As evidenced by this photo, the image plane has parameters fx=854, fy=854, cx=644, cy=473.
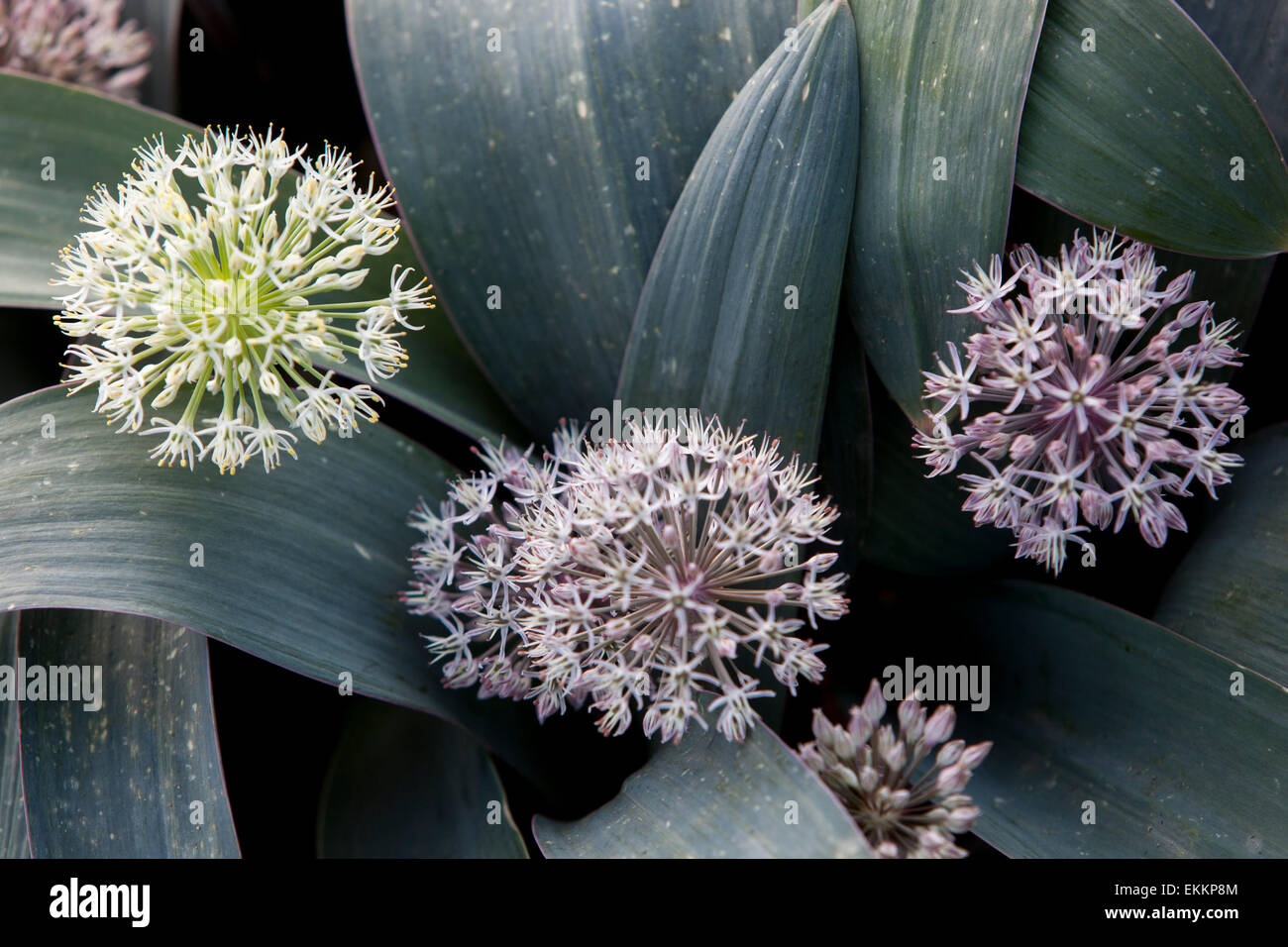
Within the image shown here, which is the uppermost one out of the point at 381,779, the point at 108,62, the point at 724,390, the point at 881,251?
the point at 108,62

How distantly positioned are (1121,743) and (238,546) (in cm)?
123

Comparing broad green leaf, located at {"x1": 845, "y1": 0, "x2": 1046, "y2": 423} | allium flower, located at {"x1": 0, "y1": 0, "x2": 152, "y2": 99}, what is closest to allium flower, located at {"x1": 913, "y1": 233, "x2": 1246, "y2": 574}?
broad green leaf, located at {"x1": 845, "y1": 0, "x2": 1046, "y2": 423}

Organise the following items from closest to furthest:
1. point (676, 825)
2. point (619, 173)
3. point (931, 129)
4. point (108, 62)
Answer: point (676, 825) → point (931, 129) → point (619, 173) → point (108, 62)

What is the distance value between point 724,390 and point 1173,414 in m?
0.56

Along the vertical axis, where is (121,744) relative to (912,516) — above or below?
below

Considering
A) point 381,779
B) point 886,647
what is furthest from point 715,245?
point 381,779

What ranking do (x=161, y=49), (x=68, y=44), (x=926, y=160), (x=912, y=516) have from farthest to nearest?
(x=161, y=49) < (x=68, y=44) < (x=912, y=516) < (x=926, y=160)

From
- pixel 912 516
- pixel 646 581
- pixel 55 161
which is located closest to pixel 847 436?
pixel 912 516

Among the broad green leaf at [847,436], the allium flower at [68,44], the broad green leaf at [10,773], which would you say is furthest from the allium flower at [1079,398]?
the allium flower at [68,44]

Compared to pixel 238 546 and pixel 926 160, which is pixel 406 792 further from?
pixel 926 160

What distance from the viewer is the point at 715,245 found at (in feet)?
3.92

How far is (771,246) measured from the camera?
117cm

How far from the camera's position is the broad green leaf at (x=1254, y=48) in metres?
1.17
